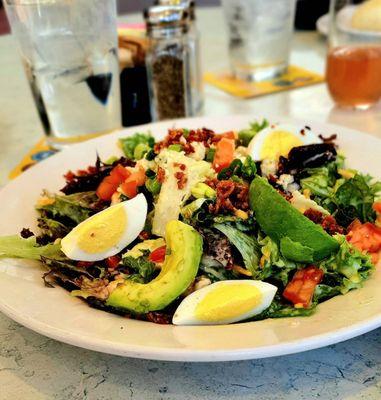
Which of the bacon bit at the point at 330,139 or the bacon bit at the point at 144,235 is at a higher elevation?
the bacon bit at the point at 330,139

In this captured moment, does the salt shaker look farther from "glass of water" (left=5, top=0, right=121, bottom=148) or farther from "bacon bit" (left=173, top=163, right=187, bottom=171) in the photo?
"bacon bit" (left=173, top=163, right=187, bottom=171)

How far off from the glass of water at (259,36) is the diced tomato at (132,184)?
5.30 ft

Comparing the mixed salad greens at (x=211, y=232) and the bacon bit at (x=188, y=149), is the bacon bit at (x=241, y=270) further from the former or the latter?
the bacon bit at (x=188, y=149)

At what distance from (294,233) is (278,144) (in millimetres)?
488

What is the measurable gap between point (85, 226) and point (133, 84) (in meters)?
1.26

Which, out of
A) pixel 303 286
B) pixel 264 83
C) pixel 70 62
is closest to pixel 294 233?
pixel 303 286

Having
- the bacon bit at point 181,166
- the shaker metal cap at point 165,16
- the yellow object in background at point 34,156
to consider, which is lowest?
the yellow object in background at point 34,156

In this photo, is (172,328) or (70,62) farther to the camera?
(70,62)

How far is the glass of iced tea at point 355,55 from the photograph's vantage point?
236 centimetres

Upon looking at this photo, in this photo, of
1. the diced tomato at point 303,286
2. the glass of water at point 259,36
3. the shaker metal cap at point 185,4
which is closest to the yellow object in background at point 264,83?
the glass of water at point 259,36

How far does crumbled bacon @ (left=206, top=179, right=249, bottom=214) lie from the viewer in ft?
4.13

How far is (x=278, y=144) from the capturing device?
1583 millimetres

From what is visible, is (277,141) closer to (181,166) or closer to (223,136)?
(223,136)

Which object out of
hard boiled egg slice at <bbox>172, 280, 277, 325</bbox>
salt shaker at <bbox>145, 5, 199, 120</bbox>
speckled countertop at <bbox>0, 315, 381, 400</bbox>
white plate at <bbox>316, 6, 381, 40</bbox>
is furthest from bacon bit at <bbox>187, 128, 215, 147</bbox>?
white plate at <bbox>316, 6, 381, 40</bbox>
